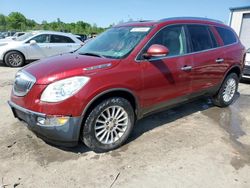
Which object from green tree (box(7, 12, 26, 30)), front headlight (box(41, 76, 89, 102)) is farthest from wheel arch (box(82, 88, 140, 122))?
green tree (box(7, 12, 26, 30))

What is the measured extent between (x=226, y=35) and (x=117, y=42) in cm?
268

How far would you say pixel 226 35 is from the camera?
5262mm

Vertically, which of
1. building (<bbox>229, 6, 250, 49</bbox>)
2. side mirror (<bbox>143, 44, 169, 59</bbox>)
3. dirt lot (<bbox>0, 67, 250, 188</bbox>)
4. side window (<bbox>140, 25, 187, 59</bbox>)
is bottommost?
dirt lot (<bbox>0, 67, 250, 188</bbox>)

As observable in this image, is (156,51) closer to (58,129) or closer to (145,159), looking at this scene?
(145,159)

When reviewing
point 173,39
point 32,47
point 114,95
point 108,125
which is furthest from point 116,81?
point 32,47

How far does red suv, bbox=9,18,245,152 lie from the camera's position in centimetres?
298

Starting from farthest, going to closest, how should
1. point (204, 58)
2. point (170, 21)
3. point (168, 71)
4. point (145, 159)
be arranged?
point (204, 58) < point (170, 21) < point (168, 71) < point (145, 159)

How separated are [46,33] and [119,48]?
833 cm

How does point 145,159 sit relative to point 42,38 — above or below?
below

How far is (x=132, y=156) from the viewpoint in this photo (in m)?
3.36

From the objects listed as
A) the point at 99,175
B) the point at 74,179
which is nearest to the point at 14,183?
the point at 74,179

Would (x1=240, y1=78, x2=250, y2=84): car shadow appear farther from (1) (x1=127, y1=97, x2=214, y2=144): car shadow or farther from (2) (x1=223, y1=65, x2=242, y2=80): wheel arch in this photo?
(1) (x1=127, y1=97, x2=214, y2=144): car shadow

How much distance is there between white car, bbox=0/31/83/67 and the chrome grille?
6.81m

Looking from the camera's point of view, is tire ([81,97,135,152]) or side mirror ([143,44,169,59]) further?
side mirror ([143,44,169,59])
